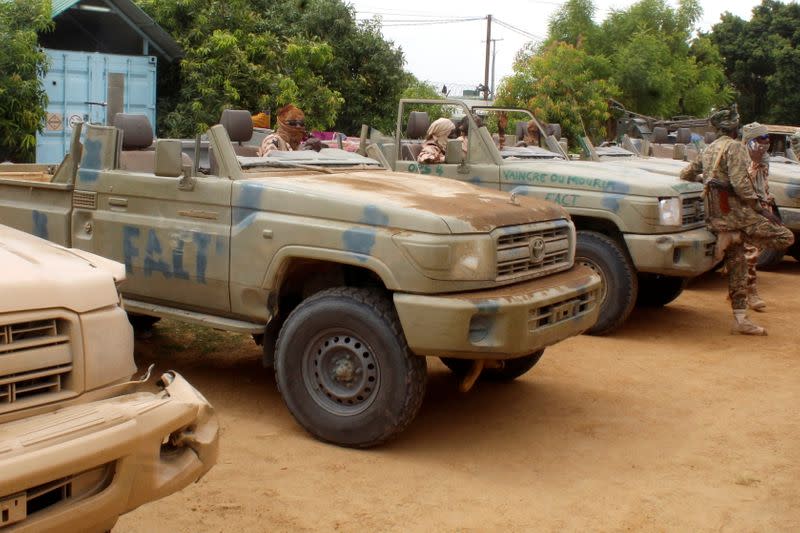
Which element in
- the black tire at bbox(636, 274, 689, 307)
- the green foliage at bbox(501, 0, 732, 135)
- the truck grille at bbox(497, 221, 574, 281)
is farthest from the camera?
the green foliage at bbox(501, 0, 732, 135)

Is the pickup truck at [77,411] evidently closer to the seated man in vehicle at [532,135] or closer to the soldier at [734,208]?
the soldier at [734,208]

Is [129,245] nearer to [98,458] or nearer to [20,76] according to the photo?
[98,458]

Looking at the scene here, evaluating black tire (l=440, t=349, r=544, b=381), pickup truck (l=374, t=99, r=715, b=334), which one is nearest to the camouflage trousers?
pickup truck (l=374, t=99, r=715, b=334)

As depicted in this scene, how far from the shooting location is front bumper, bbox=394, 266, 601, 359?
184 inches

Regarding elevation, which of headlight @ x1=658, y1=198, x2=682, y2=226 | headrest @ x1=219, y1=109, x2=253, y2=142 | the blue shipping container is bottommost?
headlight @ x1=658, y1=198, x2=682, y2=226

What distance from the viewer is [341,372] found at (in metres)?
4.99

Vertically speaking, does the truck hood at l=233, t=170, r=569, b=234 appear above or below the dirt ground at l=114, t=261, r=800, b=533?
above

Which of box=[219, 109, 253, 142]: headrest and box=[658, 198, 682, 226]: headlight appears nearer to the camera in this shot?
box=[219, 109, 253, 142]: headrest

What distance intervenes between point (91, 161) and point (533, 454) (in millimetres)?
3220

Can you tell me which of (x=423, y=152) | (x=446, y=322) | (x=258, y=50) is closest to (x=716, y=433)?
(x=446, y=322)

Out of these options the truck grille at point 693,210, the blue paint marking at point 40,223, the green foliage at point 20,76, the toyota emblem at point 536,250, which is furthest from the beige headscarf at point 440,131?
the green foliage at point 20,76

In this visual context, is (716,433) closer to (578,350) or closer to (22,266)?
(578,350)

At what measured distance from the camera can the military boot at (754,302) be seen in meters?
9.39

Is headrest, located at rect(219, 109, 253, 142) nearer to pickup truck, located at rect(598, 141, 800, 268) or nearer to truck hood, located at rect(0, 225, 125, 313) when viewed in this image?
truck hood, located at rect(0, 225, 125, 313)
